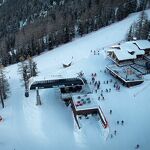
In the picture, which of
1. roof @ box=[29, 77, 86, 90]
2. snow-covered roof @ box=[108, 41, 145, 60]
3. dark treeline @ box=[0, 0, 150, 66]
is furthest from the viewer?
dark treeline @ box=[0, 0, 150, 66]

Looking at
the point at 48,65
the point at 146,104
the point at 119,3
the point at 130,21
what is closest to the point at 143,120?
the point at 146,104

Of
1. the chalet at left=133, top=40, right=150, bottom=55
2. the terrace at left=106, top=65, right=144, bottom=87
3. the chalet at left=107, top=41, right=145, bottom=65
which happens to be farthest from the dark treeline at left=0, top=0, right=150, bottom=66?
the terrace at left=106, top=65, right=144, bottom=87

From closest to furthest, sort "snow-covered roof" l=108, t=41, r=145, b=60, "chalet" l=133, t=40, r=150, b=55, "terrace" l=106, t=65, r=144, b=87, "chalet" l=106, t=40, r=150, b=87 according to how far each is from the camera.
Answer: "terrace" l=106, t=65, r=144, b=87, "chalet" l=106, t=40, r=150, b=87, "snow-covered roof" l=108, t=41, r=145, b=60, "chalet" l=133, t=40, r=150, b=55

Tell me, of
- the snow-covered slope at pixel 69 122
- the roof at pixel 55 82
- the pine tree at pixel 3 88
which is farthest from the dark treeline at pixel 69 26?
the roof at pixel 55 82

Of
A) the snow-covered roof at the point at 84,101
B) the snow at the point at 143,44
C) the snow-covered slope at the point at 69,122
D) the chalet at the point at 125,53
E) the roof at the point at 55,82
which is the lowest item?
the snow-covered slope at the point at 69,122

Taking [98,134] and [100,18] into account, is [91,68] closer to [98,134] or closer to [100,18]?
[98,134]

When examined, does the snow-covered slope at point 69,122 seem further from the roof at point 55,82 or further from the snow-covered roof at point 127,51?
the snow-covered roof at point 127,51

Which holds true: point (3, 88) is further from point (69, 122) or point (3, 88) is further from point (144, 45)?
point (144, 45)

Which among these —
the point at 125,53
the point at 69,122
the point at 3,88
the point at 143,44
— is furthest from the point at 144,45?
the point at 3,88

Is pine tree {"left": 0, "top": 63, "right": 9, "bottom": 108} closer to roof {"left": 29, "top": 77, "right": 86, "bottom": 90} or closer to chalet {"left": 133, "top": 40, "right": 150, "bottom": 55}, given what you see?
roof {"left": 29, "top": 77, "right": 86, "bottom": 90}
